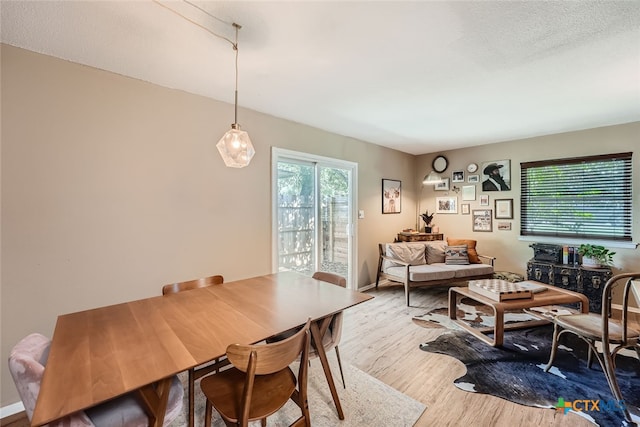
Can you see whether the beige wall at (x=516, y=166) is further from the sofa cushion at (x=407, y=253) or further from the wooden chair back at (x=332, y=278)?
the wooden chair back at (x=332, y=278)

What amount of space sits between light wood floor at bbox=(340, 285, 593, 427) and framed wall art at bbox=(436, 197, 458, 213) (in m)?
1.98

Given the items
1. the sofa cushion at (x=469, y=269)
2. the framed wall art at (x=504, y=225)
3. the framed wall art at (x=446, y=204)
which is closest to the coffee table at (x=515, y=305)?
the sofa cushion at (x=469, y=269)

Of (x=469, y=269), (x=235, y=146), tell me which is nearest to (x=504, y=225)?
A: (x=469, y=269)

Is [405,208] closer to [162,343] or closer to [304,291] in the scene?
[304,291]

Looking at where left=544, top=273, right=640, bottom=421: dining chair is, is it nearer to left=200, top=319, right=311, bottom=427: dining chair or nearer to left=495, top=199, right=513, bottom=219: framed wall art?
left=200, top=319, right=311, bottom=427: dining chair

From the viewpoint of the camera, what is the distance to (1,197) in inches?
70.5

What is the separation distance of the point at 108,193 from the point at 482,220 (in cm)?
513

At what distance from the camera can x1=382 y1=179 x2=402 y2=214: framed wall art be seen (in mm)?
4836

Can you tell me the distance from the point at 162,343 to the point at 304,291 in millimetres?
958

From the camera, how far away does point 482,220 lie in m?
4.72

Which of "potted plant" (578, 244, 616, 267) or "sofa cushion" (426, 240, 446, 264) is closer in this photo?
"potted plant" (578, 244, 616, 267)

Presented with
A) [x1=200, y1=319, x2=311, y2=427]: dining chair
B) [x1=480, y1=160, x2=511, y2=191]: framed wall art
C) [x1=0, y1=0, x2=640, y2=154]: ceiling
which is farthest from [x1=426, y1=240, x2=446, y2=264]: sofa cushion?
[x1=200, y1=319, x2=311, y2=427]: dining chair

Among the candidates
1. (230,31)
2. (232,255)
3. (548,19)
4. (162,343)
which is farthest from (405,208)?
(162,343)

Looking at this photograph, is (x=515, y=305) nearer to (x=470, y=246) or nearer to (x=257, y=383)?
(x=470, y=246)
